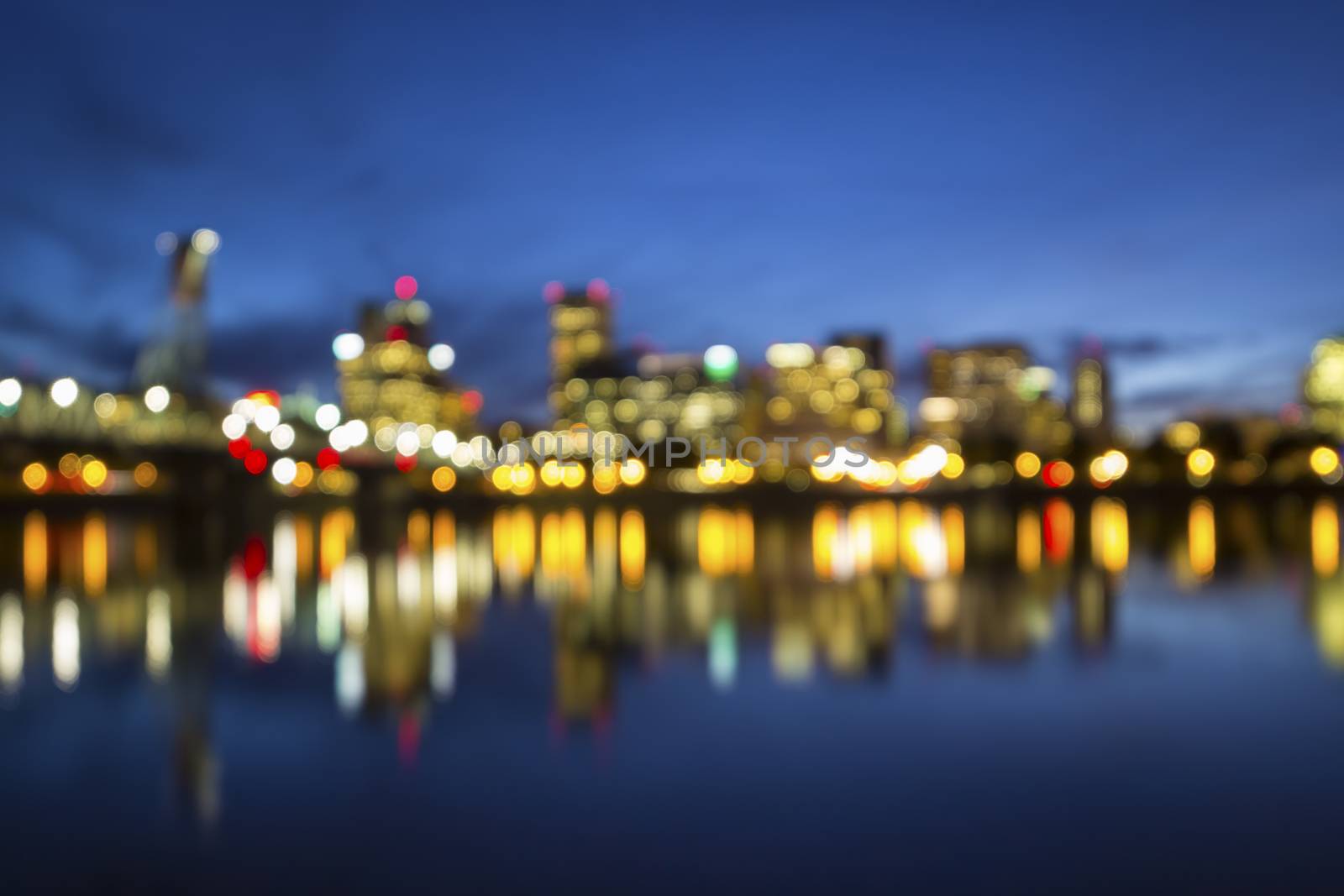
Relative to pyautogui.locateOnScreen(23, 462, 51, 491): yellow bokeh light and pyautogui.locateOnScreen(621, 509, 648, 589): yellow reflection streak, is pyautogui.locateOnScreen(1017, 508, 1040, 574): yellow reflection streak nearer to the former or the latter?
pyautogui.locateOnScreen(621, 509, 648, 589): yellow reflection streak

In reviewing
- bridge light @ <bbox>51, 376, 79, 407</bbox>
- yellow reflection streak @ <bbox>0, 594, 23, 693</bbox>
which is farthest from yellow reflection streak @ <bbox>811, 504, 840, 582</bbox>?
bridge light @ <bbox>51, 376, 79, 407</bbox>

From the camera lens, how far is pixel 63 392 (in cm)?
6188

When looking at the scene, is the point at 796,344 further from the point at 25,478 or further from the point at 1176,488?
the point at 25,478

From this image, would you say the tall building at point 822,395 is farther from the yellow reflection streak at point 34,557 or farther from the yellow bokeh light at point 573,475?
the yellow reflection streak at point 34,557

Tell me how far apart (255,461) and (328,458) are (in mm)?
15169

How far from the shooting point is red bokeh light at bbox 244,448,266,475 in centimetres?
6191

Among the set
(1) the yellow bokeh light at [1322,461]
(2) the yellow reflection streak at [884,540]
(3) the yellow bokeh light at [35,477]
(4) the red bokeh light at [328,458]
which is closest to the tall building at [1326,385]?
(1) the yellow bokeh light at [1322,461]

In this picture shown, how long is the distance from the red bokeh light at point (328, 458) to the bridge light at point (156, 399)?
11.1 metres

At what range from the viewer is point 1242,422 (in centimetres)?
14525

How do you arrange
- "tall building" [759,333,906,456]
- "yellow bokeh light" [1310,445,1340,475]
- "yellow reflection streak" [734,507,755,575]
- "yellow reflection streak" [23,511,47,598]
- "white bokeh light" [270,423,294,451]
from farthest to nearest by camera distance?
"tall building" [759,333,906,456] → "yellow bokeh light" [1310,445,1340,475] → "white bokeh light" [270,423,294,451] → "yellow reflection streak" [734,507,755,575] → "yellow reflection streak" [23,511,47,598]

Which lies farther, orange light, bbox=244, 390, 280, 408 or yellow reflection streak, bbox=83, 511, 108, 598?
→ orange light, bbox=244, 390, 280, 408

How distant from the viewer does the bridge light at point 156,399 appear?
7331cm

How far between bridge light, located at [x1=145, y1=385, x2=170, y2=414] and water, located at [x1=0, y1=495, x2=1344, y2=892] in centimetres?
5773

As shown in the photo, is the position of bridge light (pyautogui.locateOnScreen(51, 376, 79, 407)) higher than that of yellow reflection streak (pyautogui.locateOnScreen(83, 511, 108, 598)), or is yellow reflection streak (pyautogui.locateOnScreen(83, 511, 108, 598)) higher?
bridge light (pyautogui.locateOnScreen(51, 376, 79, 407))
